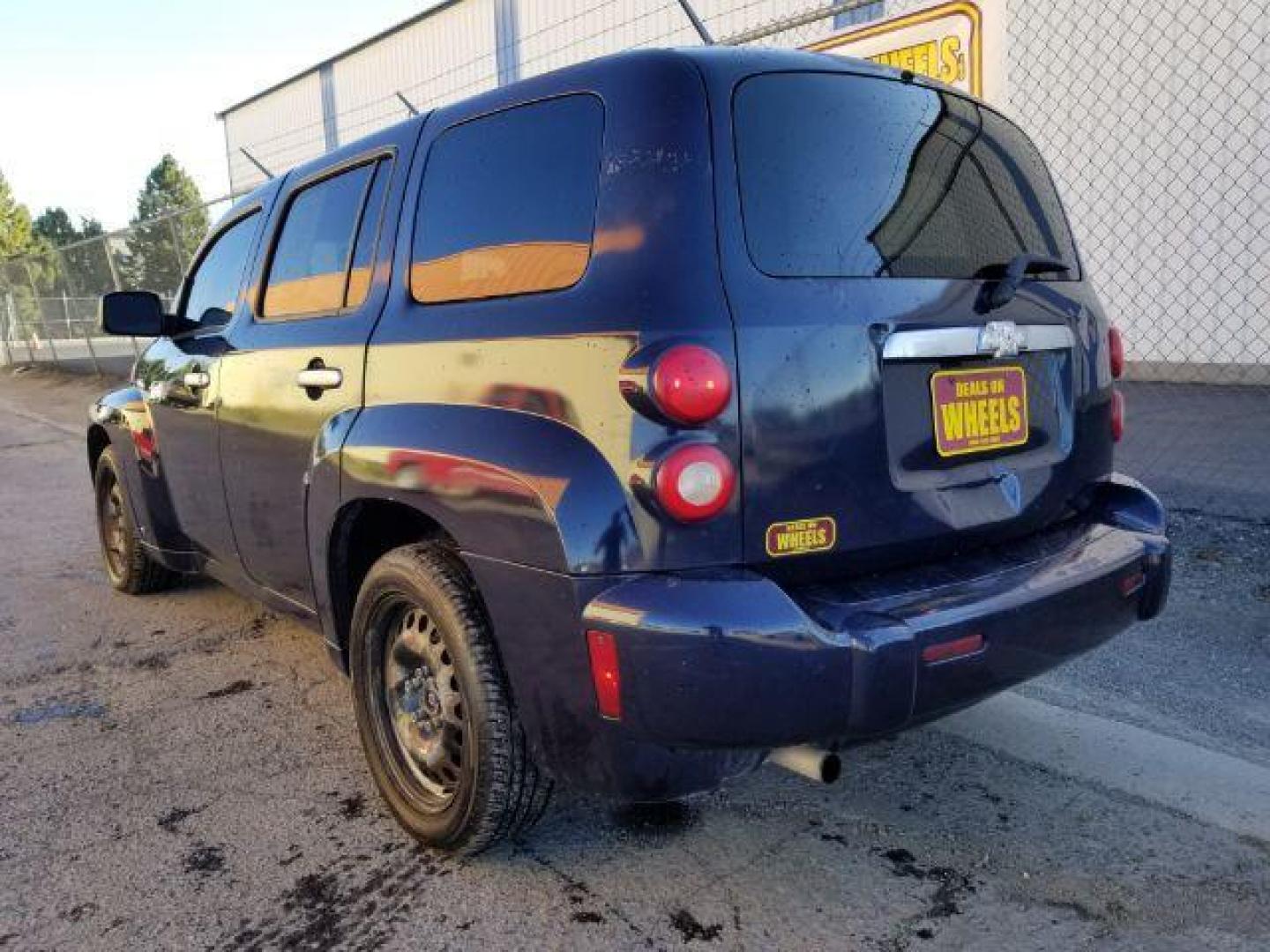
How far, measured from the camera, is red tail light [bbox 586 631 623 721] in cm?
202

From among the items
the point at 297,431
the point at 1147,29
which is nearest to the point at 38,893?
the point at 297,431

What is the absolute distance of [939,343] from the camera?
90.4 inches

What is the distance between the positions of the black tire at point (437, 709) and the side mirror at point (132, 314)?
1.99 meters

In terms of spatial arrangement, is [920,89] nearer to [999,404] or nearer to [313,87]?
[999,404]

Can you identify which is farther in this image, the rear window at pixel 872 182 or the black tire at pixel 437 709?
the black tire at pixel 437 709

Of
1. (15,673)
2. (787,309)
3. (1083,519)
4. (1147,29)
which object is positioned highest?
(1147,29)

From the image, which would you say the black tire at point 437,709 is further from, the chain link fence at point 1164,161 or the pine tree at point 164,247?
the pine tree at point 164,247

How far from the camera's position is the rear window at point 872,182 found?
2205mm

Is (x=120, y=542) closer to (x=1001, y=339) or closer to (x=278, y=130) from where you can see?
(x=1001, y=339)

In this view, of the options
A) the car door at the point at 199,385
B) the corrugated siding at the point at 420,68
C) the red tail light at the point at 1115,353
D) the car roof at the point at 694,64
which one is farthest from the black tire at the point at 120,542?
the corrugated siding at the point at 420,68

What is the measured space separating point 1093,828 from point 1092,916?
414 mm

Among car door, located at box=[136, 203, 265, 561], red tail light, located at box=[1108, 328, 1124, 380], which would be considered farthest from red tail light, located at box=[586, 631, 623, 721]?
car door, located at box=[136, 203, 265, 561]

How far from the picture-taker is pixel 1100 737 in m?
3.12

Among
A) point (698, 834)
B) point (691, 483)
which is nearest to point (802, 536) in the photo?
point (691, 483)
